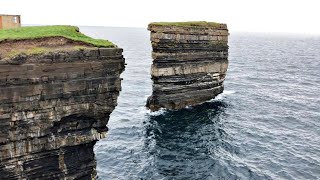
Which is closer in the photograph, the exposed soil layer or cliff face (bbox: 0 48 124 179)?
cliff face (bbox: 0 48 124 179)

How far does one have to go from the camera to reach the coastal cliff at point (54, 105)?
2391 cm

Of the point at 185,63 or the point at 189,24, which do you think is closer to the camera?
the point at 189,24

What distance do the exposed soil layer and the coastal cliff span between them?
8cm

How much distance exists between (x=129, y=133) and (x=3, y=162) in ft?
76.6

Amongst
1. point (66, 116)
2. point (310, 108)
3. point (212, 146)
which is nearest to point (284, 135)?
point (212, 146)

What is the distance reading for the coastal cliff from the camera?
78.4 feet

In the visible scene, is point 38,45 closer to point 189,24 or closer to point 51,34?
point 51,34

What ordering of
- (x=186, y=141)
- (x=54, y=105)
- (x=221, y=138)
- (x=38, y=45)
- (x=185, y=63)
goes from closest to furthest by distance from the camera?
(x=54, y=105), (x=38, y=45), (x=186, y=141), (x=221, y=138), (x=185, y=63)

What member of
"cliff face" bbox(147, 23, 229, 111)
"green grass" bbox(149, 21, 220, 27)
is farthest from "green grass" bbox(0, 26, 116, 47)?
"cliff face" bbox(147, 23, 229, 111)

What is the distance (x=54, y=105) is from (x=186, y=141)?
72.0 ft

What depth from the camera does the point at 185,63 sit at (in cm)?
5653

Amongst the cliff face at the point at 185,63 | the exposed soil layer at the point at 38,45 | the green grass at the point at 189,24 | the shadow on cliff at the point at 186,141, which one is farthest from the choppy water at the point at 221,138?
the exposed soil layer at the point at 38,45

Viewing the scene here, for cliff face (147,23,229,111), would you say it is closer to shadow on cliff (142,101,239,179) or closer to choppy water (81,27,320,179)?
choppy water (81,27,320,179)

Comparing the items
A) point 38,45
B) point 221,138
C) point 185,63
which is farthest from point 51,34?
point 185,63
